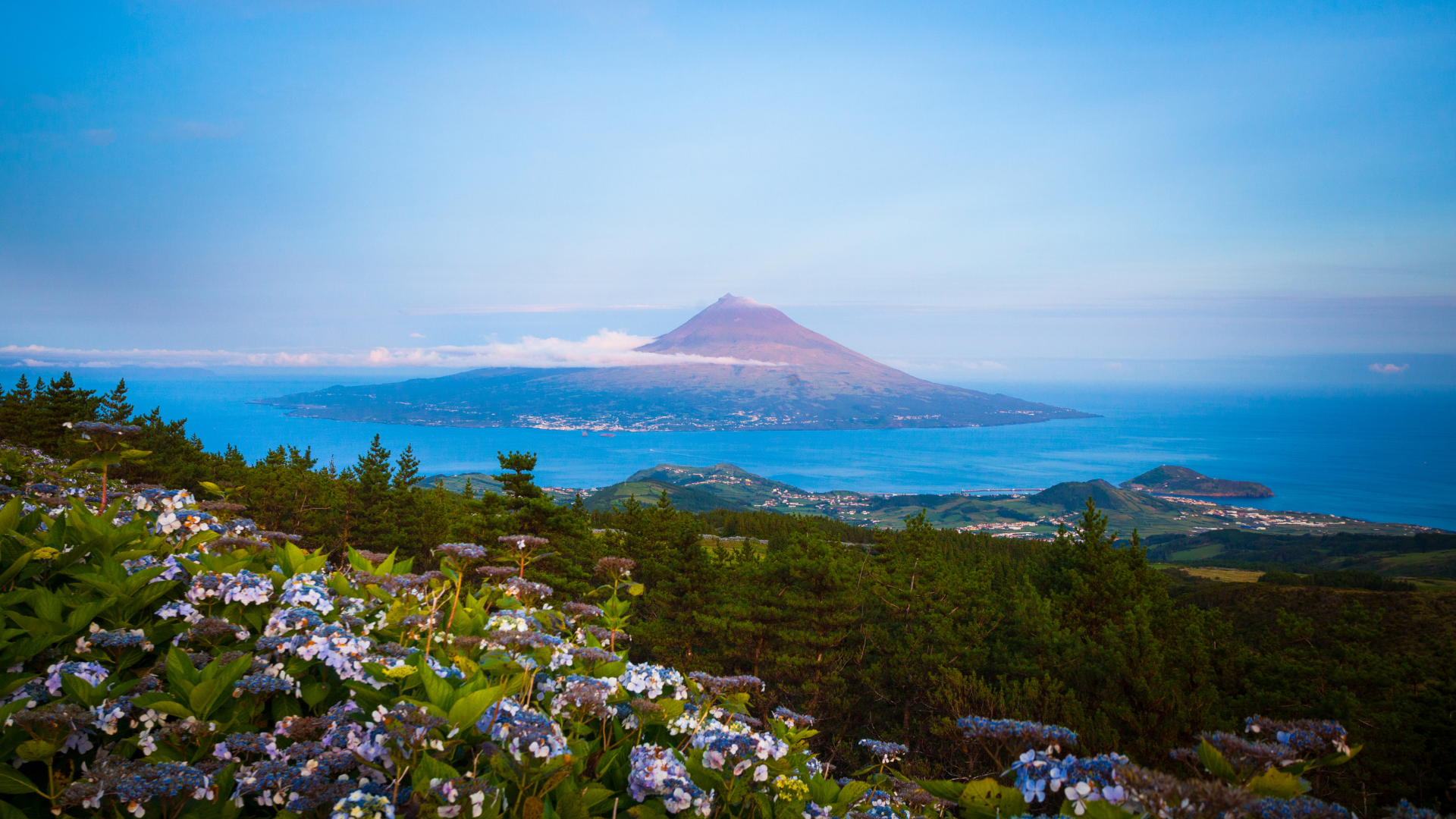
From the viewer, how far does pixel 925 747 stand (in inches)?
899

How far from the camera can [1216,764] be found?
2.06 metres

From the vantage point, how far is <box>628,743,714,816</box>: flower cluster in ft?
7.85

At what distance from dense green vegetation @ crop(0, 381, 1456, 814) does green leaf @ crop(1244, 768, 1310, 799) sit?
8.37 meters

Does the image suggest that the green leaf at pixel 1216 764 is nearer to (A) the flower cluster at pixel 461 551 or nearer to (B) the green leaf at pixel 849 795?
(B) the green leaf at pixel 849 795

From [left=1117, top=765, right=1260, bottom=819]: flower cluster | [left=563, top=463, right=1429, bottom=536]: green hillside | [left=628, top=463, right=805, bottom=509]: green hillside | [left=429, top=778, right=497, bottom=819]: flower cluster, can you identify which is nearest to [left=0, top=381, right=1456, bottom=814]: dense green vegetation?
[left=429, top=778, right=497, bottom=819]: flower cluster

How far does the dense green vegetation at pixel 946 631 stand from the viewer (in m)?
13.3

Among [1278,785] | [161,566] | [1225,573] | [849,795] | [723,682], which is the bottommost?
[1225,573]

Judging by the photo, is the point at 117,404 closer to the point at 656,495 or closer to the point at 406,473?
the point at 406,473

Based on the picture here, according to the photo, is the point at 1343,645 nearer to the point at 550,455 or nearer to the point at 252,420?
the point at 550,455

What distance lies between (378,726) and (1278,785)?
9.57 ft

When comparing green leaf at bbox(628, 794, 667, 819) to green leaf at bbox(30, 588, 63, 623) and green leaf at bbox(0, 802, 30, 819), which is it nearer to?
green leaf at bbox(0, 802, 30, 819)

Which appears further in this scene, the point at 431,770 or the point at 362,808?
the point at 431,770

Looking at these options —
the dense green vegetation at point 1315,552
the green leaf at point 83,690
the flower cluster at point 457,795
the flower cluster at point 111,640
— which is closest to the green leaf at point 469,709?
the flower cluster at point 457,795

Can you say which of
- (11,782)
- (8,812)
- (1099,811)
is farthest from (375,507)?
Answer: (1099,811)
